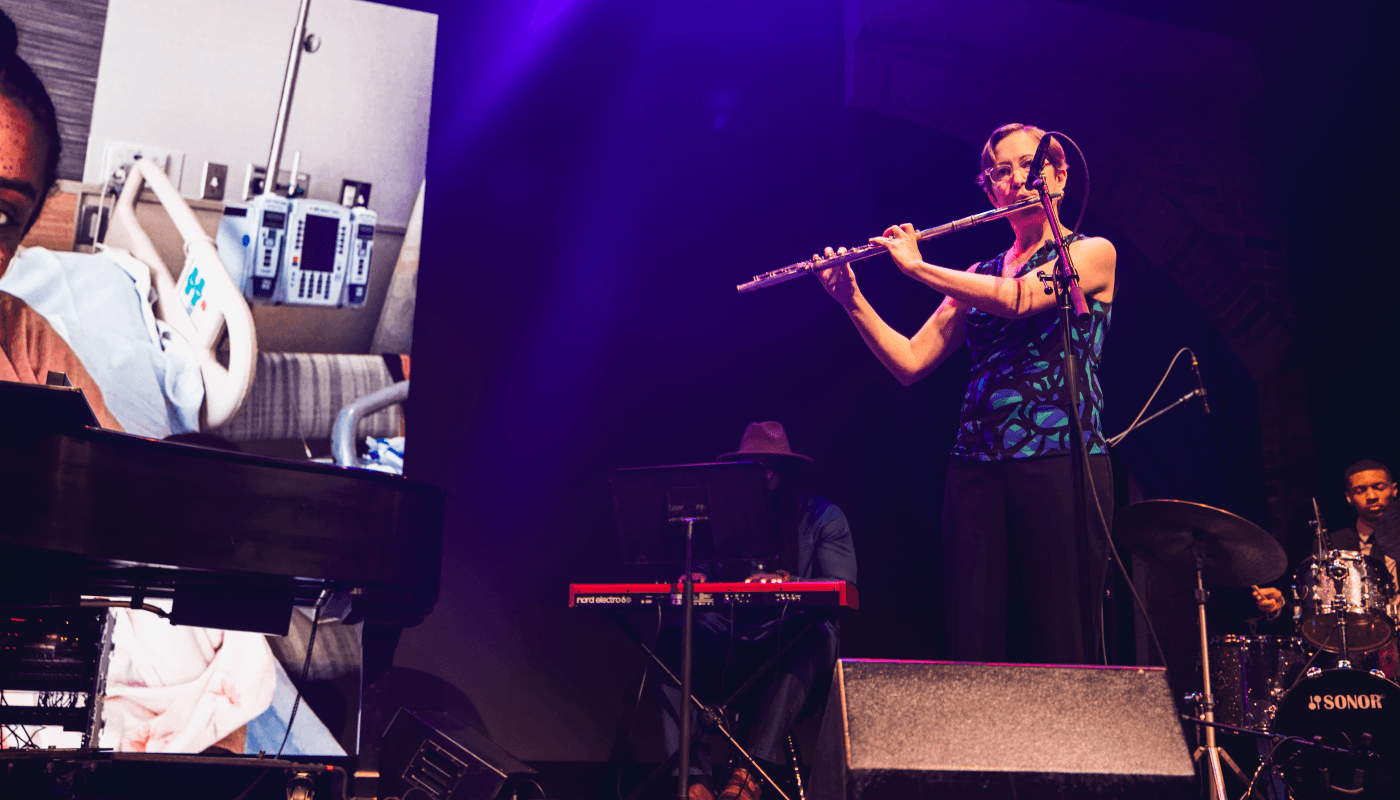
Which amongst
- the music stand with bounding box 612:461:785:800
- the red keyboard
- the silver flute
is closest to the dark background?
the red keyboard

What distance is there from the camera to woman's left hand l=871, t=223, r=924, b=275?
228 centimetres

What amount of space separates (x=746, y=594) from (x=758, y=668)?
0.72 meters

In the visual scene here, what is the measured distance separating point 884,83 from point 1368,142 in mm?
2273

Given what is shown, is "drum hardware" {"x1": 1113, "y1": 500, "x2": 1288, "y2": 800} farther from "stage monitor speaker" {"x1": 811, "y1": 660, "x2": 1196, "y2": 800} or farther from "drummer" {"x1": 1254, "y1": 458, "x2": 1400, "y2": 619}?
"drummer" {"x1": 1254, "y1": 458, "x2": 1400, "y2": 619}

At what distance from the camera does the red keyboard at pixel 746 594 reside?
9.57 ft

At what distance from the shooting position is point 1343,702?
364 cm

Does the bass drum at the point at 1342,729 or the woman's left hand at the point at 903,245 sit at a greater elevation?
the woman's left hand at the point at 903,245

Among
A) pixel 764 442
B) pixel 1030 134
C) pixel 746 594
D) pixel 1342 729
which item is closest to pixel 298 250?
pixel 764 442

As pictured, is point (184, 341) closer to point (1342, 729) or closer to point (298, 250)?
point (298, 250)

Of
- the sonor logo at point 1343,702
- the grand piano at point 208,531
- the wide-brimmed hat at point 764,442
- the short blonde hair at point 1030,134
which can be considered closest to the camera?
the short blonde hair at point 1030,134

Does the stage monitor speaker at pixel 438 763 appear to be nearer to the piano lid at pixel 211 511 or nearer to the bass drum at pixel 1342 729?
the piano lid at pixel 211 511

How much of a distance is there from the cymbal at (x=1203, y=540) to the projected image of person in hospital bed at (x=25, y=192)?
10.9ft

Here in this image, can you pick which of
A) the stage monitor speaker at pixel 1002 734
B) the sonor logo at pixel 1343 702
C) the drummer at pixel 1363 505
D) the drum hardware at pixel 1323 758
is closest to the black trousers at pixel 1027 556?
the stage monitor speaker at pixel 1002 734

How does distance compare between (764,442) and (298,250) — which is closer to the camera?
(298,250)
